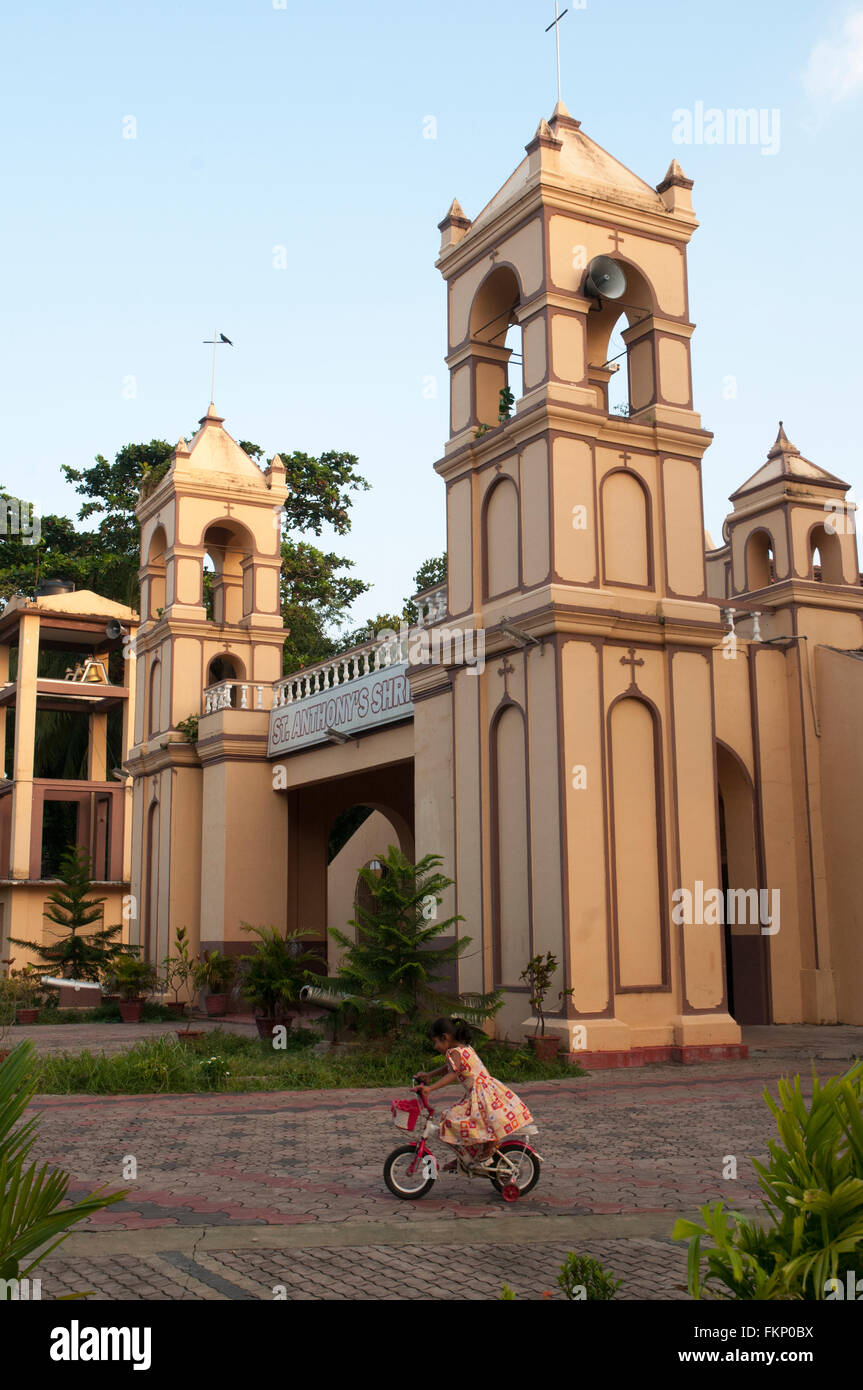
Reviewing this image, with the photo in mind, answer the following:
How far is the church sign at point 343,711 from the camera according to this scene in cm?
1714

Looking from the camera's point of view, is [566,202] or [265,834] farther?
[265,834]

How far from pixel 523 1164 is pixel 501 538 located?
A: 8726 mm

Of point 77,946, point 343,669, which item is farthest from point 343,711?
point 77,946

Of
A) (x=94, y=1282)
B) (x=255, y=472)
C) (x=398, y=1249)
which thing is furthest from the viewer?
(x=255, y=472)

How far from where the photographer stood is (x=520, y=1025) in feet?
42.5

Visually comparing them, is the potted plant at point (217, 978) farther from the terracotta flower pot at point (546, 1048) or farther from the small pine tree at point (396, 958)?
the terracotta flower pot at point (546, 1048)

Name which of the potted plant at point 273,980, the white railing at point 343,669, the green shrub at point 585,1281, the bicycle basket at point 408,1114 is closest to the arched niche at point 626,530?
the white railing at point 343,669

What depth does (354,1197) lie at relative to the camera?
6805 mm

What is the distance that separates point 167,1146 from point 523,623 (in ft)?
22.6

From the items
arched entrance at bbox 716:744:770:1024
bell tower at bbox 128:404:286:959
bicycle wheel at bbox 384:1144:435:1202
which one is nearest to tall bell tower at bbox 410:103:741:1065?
arched entrance at bbox 716:744:770:1024

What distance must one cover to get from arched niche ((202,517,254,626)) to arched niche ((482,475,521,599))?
10163 millimetres

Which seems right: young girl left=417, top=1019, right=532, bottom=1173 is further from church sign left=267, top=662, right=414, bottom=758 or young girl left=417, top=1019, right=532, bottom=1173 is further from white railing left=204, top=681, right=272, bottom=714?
white railing left=204, top=681, right=272, bottom=714
